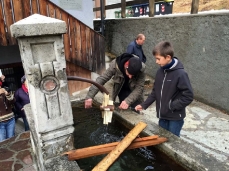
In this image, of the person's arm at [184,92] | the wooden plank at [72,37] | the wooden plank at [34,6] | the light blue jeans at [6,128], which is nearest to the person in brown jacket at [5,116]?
the light blue jeans at [6,128]

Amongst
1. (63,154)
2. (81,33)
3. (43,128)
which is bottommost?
(63,154)

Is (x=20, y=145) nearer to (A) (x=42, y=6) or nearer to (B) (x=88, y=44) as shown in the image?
(A) (x=42, y=6)

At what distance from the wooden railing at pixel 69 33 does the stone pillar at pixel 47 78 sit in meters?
3.35

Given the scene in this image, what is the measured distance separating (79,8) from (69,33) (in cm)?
146

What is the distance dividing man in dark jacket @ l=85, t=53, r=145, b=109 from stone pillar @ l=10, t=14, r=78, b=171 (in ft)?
3.39

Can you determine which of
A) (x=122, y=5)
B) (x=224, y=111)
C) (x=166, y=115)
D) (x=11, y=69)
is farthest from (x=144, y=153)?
(x=122, y=5)

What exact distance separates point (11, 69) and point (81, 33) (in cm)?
313

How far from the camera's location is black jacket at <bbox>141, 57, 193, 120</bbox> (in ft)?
7.57

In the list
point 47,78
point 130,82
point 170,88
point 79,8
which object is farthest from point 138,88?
point 79,8

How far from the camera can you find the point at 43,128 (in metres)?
1.75

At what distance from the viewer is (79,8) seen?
633 cm

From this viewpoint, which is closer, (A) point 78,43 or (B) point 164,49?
(B) point 164,49

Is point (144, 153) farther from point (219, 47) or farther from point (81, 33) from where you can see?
point (81, 33)

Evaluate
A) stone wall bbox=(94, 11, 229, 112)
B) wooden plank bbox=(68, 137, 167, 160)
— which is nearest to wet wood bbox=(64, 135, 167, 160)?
wooden plank bbox=(68, 137, 167, 160)
